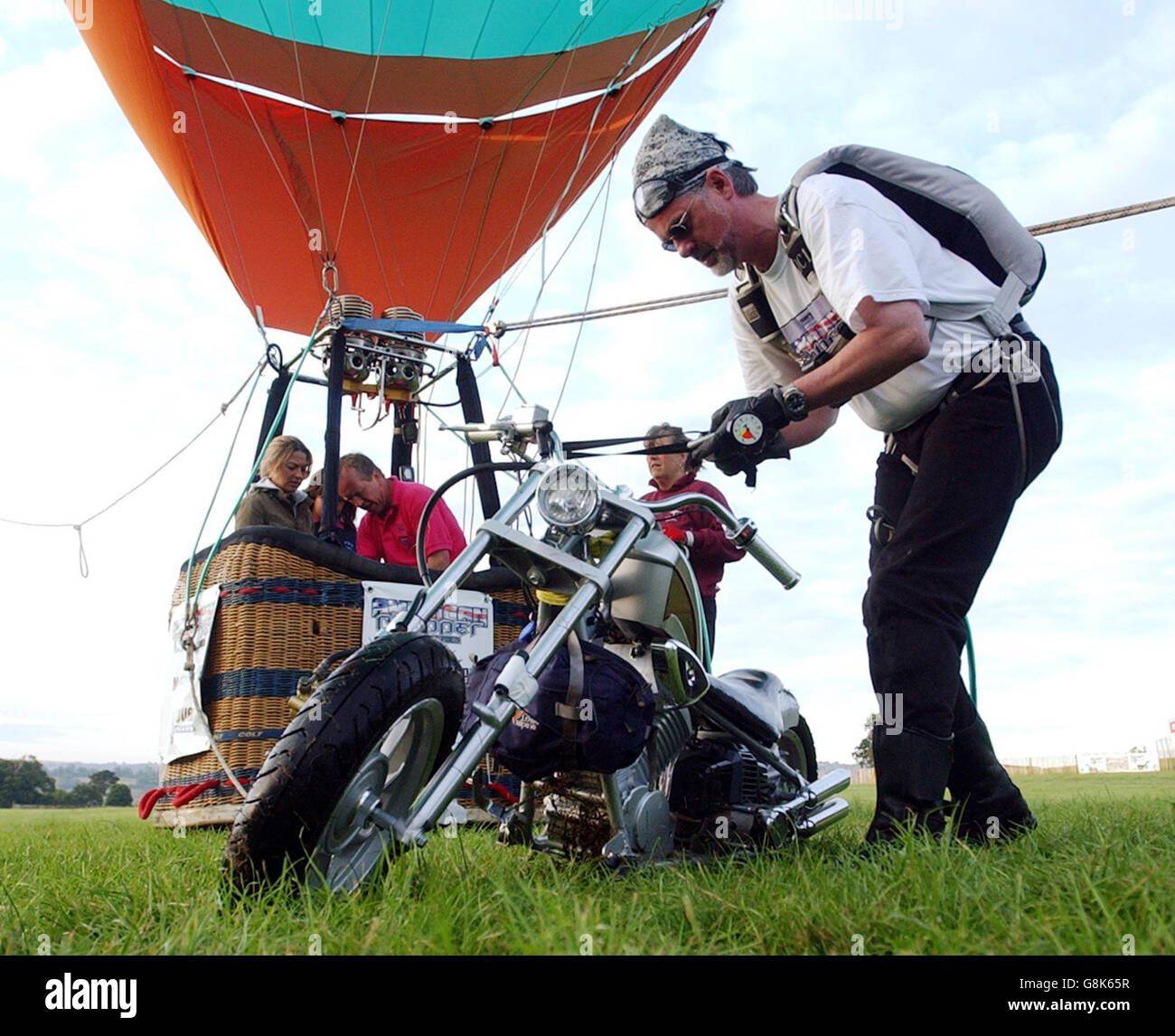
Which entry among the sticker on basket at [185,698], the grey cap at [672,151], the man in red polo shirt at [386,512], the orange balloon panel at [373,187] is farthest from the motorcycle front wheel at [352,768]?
the orange balloon panel at [373,187]

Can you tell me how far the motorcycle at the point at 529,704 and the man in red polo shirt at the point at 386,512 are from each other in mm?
2051

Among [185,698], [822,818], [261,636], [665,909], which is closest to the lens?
[665,909]

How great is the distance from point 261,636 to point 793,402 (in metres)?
2.60

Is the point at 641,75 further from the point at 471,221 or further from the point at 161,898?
the point at 161,898

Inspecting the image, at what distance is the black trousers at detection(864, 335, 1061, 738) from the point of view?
6.55 feet

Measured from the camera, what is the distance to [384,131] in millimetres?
7047

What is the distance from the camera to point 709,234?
7.06 feet

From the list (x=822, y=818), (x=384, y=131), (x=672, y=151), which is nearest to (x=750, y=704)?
(x=822, y=818)

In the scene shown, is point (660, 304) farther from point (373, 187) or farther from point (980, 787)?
point (980, 787)

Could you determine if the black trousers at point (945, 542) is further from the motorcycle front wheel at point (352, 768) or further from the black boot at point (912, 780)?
the motorcycle front wheel at point (352, 768)

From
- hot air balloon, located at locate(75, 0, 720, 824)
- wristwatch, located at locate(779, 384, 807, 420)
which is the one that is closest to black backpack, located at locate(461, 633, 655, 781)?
wristwatch, located at locate(779, 384, 807, 420)

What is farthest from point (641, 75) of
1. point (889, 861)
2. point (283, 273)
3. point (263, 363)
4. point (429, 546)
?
point (889, 861)

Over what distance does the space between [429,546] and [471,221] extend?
13.9 feet

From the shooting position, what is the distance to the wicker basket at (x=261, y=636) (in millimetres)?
3699
